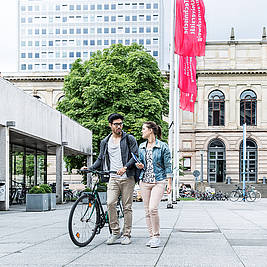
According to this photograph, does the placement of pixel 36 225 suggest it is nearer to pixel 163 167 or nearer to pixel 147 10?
pixel 163 167

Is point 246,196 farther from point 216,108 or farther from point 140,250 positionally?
point 140,250

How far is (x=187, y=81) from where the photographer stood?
27625mm

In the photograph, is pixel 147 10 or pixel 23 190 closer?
pixel 23 190

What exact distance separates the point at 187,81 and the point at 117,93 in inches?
418

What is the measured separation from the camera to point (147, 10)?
121m

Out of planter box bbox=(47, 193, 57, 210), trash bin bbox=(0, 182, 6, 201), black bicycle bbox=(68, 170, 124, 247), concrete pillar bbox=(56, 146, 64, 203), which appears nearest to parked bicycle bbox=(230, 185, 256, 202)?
concrete pillar bbox=(56, 146, 64, 203)

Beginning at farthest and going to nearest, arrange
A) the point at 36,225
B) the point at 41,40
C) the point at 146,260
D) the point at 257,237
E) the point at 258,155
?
1. the point at 41,40
2. the point at 258,155
3. the point at 36,225
4. the point at 257,237
5. the point at 146,260

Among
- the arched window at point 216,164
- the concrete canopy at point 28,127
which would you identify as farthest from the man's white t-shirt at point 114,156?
the arched window at point 216,164

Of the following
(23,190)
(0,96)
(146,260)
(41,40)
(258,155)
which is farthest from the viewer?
(41,40)

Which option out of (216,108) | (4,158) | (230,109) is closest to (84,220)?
(4,158)

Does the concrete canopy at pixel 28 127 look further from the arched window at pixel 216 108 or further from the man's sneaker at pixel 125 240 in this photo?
the arched window at pixel 216 108

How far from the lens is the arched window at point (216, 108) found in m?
64.1

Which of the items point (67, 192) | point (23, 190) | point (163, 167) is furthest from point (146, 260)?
point (67, 192)

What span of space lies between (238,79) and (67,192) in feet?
117
